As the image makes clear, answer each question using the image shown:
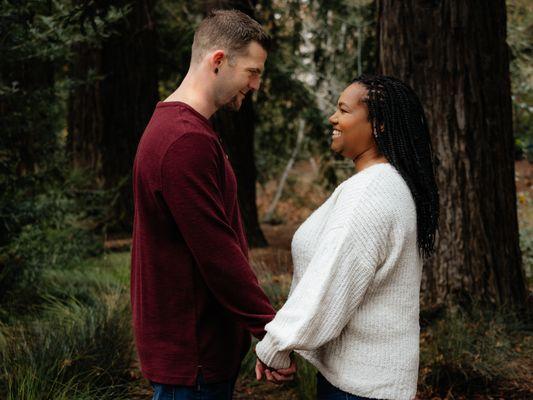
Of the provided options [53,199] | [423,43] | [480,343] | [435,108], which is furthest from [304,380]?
[53,199]

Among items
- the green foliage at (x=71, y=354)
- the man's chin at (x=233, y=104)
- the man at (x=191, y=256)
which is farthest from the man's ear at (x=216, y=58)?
the green foliage at (x=71, y=354)

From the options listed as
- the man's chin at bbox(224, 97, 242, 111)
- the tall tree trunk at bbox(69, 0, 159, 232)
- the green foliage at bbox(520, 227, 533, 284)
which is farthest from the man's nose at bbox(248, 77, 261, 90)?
the tall tree trunk at bbox(69, 0, 159, 232)

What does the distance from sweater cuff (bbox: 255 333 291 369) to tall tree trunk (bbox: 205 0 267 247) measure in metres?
7.28

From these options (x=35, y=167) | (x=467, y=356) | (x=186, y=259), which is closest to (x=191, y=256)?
(x=186, y=259)

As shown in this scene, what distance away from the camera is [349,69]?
11805 millimetres

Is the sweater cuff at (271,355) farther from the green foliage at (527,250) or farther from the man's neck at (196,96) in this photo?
the green foliage at (527,250)

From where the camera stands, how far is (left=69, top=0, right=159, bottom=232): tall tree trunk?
1048cm

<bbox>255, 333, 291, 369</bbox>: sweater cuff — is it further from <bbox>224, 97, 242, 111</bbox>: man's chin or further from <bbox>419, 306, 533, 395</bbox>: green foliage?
<bbox>419, 306, 533, 395</bbox>: green foliage

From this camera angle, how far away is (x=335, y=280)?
6.72 feet

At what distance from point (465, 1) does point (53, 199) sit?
4281 millimetres

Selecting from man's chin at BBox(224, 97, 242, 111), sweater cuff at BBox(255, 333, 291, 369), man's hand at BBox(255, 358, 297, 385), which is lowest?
man's hand at BBox(255, 358, 297, 385)

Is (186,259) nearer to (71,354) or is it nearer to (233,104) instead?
(233,104)

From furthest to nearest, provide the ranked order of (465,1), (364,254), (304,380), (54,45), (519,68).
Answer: (519,68), (54,45), (465,1), (304,380), (364,254)

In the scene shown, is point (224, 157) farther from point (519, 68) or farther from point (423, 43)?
point (519, 68)
